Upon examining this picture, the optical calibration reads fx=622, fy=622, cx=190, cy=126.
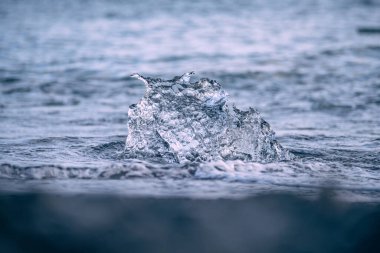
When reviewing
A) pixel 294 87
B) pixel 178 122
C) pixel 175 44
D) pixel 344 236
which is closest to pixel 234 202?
pixel 344 236

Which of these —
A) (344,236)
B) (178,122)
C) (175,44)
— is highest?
(175,44)

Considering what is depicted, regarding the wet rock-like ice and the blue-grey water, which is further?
the wet rock-like ice

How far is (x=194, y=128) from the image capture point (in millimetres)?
4602

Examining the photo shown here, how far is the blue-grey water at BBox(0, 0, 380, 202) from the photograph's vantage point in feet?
12.1

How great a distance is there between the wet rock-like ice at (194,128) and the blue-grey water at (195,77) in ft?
Answer: 0.70

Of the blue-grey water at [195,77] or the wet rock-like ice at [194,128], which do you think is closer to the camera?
the blue-grey water at [195,77]

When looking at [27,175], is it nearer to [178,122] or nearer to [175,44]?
[178,122]

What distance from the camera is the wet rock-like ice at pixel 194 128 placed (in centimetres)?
436

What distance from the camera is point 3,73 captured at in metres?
10.0

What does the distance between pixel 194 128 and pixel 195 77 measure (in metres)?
5.44

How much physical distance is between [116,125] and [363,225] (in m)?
3.83

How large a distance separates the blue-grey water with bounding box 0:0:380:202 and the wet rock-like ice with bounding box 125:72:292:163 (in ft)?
0.70

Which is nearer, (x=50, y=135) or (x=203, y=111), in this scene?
(x=203, y=111)

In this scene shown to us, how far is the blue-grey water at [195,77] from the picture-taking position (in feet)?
12.1
